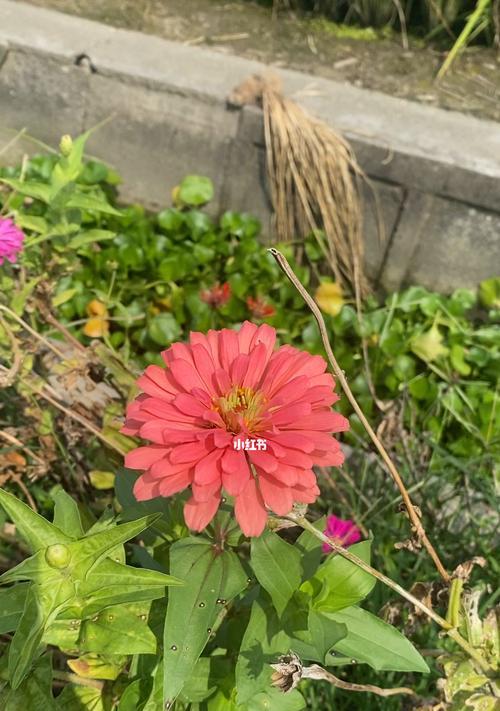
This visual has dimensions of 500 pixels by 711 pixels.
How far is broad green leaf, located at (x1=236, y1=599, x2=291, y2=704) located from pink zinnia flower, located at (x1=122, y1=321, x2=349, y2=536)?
0.61 ft

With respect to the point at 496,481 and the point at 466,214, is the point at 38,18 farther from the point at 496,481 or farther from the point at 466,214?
the point at 496,481

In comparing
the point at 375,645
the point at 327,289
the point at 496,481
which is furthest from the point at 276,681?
the point at 327,289

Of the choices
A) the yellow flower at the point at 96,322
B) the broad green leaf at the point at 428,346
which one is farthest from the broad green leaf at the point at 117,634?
the broad green leaf at the point at 428,346

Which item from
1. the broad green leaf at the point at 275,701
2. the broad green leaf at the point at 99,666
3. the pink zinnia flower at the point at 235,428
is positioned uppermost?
the pink zinnia flower at the point at 235,428

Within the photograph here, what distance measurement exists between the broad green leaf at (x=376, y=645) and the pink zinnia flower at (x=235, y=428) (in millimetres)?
223

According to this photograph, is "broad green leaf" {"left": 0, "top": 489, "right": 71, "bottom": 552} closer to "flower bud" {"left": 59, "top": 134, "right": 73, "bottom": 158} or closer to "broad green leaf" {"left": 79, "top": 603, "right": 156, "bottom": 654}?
"broad green leaf" {"left": 79, "top": 603, "right": 156, "bottom": 654}

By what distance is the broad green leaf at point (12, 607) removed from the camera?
0.72 m

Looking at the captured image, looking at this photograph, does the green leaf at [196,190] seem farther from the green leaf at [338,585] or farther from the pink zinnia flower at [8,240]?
the green leaf at [338,585]

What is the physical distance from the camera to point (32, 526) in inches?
27.8

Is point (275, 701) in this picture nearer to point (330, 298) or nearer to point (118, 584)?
point (118, 584)

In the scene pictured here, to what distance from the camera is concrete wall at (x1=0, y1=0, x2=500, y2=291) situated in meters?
1.80

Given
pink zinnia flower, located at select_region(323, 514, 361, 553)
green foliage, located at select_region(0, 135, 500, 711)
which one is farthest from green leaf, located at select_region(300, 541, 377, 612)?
pink zinnia flower, located at select_region(323, 514, 361, 553)

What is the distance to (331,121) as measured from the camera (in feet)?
6.18

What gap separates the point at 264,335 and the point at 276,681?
371 millimetres
